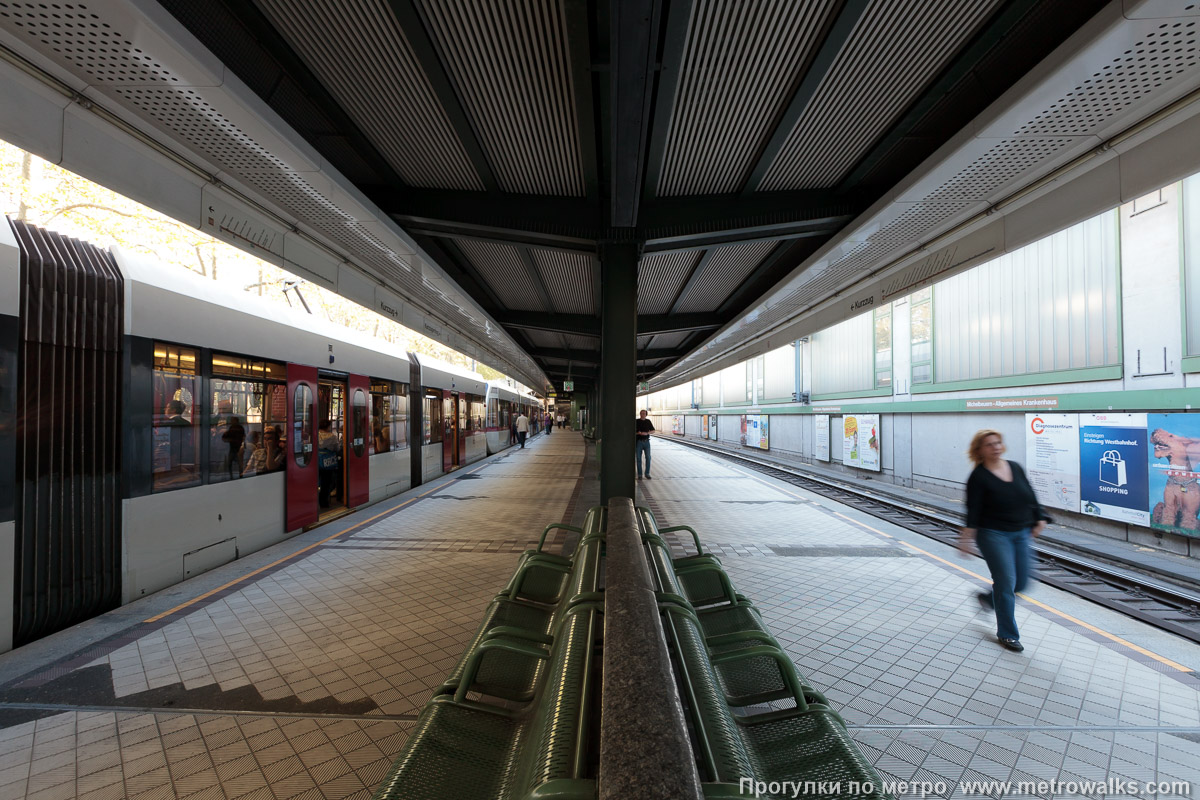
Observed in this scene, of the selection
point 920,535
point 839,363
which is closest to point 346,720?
point 920,535

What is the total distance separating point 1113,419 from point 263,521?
39.2ft

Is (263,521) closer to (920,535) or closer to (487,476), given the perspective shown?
(487,476)

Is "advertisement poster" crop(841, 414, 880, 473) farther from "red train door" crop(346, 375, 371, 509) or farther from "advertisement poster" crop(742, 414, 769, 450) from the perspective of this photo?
"red train door" crop(346, 375, 371, 509)

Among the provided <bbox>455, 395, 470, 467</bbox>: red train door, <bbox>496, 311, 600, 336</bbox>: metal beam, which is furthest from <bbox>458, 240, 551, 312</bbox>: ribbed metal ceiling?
<bbox>455, 395, 470, 467</bbox>: red train door

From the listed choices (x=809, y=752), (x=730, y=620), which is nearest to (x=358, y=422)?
(x=730, y=620)

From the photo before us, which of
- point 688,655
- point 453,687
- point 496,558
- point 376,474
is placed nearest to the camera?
point 688,655

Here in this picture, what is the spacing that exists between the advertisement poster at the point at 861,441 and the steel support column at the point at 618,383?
1080cm

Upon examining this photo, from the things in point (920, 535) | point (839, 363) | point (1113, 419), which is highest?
point (839, 363)

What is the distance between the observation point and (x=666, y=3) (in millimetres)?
2561

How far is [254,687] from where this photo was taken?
3109 mm

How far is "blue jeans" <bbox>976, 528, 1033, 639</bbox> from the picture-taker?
11.8ft

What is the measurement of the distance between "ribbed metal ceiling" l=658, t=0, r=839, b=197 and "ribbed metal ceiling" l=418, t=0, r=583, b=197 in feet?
2.76

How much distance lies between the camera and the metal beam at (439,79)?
2758 millimetres

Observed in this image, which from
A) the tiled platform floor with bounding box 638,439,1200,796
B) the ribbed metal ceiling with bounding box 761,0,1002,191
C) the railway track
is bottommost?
the railway track
